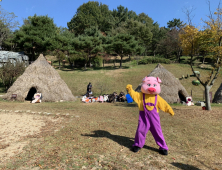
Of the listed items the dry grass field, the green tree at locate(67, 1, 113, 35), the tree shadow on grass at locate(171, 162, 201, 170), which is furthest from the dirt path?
the green tree at locate(67, 1, 113, 35)

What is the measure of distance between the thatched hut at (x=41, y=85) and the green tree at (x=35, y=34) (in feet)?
60.0

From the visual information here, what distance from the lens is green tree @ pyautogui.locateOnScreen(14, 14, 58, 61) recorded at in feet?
101

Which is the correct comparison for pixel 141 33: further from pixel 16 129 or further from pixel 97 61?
pixel 16 129

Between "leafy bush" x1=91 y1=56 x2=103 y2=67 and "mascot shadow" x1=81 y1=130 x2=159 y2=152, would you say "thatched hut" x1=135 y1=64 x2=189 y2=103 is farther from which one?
"leafy bush" x1=91 y1=56 x2=103 y2=67

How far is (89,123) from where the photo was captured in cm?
745

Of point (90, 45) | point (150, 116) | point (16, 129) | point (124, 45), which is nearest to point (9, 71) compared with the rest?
point (16, 129)

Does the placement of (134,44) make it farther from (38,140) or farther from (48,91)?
(38,140)

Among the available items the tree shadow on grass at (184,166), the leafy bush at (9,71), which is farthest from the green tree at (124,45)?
the tree shadow on grass at (184,166)

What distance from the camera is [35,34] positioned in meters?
32.0

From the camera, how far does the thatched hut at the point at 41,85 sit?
13.5m

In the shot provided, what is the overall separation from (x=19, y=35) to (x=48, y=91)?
23.4 metres

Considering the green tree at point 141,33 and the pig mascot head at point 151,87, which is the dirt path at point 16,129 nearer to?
the pig mascot head at point 151,87

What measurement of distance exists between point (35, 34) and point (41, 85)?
22.7m

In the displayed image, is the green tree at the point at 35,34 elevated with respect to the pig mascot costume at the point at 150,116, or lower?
elevated
